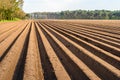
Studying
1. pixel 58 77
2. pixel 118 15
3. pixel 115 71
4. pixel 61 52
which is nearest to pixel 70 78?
pixel 58 77

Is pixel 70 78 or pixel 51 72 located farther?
pixel 51 72

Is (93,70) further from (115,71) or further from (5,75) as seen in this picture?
(5,75)

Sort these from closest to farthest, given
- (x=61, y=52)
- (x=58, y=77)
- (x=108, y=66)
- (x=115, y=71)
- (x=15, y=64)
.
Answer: (x=58, y=77)
(x=115, y=71)
(x=108, y=66)
(x=15, y=64)
(x=61, y=52)

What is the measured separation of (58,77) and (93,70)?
A: 1082 millimetres

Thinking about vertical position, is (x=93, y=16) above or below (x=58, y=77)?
below

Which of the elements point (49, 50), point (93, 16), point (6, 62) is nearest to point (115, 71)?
point (6, 62)

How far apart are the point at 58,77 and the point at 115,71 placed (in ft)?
4.05

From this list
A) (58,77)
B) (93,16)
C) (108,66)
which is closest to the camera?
(58,77)

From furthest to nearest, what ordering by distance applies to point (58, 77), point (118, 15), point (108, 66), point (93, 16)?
1. point (93, 16)
2. point (118, 15)
3. point (108, 66)
4. point (58, 77)

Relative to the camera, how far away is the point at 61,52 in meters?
8.71

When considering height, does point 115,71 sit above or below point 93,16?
above

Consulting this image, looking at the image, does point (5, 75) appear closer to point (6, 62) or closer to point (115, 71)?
point (6, 62)

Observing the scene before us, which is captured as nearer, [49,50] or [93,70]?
[93,70]

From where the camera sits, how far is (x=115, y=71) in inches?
229
